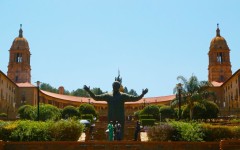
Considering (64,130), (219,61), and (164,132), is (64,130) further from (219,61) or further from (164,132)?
(219,61)

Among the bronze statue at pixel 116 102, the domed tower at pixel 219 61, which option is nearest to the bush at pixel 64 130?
the bronze statue at pixel 116 102

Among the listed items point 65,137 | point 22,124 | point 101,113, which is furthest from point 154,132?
point 101,113

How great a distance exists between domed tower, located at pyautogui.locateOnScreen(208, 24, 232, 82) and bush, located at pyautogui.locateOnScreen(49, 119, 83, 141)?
224 ft

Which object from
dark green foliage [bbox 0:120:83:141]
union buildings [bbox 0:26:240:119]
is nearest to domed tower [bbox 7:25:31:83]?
union buildings [bbox 0:26:240:119]

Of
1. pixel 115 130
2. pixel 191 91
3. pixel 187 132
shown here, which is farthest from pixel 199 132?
pixel 191 91

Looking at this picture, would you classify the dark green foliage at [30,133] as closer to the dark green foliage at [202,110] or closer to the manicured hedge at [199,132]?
the manicured hedge at [199,132]

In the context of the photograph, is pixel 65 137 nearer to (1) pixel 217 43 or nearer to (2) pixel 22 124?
(2) pixel 22 124

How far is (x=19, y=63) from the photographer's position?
3243 inches

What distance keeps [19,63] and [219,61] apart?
39.4 meters

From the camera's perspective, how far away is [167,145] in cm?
1512

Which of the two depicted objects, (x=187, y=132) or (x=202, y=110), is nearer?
A: (x=187, y=132)

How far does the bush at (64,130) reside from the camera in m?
16.8

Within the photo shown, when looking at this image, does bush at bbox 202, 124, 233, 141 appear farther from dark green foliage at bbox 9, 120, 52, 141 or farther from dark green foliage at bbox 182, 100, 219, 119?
dark green foliage at bbox 182, 100, 219, 119

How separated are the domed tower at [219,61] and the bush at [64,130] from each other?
68.3 m
